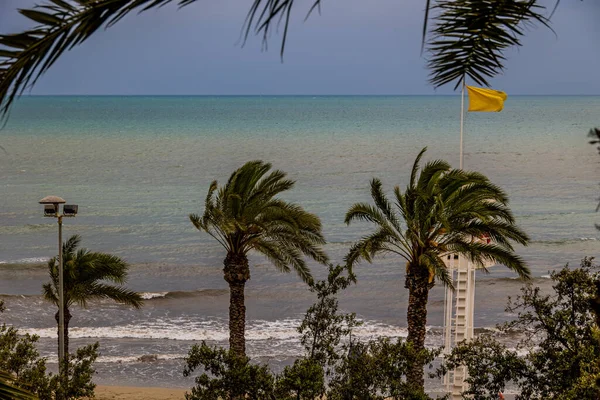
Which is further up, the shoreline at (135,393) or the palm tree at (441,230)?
the palm tree at (441,230)

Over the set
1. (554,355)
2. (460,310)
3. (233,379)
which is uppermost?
(460,310)

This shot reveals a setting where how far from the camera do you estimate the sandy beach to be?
25250 mm

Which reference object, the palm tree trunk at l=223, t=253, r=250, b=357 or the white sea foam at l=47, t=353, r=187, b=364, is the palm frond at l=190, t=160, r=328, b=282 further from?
the white sea foam at l=47, t=353, r=187, b=364

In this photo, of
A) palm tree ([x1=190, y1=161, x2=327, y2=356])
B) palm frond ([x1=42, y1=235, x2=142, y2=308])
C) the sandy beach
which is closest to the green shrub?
palm tree ([x1=190, y1=161, x2=327, y2=356])

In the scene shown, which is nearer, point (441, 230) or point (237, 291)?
point (441, 230)

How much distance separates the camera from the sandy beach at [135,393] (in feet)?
82.8

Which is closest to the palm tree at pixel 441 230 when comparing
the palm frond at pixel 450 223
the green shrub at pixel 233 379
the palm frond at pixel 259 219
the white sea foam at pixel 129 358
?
the palm frond at pixel 450 223

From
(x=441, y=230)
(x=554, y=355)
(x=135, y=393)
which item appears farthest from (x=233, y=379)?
(x=135, y=393)

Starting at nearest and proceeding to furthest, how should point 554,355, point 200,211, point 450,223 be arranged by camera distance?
1. point 554,355
2. point 450,223
3. point 200,211

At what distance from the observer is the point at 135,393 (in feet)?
85.0

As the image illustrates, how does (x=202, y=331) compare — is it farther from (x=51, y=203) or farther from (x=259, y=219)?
(x=51, y=203)

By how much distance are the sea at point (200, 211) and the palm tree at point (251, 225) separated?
7050 millimetres

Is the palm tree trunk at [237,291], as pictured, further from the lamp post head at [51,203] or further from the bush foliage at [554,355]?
the bush foliage at [554,355]

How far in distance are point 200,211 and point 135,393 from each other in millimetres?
39815
